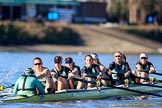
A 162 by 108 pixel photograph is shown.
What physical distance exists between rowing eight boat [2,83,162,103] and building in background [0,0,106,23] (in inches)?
2083

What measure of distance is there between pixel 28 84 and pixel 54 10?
59.9 m

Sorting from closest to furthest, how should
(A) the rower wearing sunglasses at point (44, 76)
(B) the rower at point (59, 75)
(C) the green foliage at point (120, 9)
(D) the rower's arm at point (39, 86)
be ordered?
1. (D) the rower's arm at point (39, 86)
2. (A) the rower wearing sunglasses at point (44, 76)
3. (B) the rower at point (59, 75)
4. (C) the green foliage at point (120, 9)

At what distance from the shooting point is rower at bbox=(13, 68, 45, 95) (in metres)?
22.5

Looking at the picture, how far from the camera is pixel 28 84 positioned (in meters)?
22.5

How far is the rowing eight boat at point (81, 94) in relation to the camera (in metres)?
22.7

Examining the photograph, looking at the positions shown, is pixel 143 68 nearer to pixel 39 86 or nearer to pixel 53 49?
pixel 39 86

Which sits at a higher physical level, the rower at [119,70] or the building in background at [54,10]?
the building in background at [54,10]

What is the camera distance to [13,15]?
8275 cm

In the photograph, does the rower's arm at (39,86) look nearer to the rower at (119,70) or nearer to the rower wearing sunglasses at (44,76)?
the rower wearing sunglasses at (44,76)

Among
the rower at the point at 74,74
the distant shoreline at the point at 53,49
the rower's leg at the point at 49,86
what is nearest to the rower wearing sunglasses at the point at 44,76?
the rower's leg at the point at 49,86

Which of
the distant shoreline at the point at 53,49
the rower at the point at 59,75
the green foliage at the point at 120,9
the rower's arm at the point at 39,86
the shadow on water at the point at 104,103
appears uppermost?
the green foliage at the point at 120,9

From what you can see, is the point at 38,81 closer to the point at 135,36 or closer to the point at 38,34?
the point at 38,34

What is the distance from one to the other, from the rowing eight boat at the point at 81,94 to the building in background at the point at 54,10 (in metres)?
52.9

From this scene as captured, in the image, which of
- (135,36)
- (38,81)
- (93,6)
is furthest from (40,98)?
(93,6)
